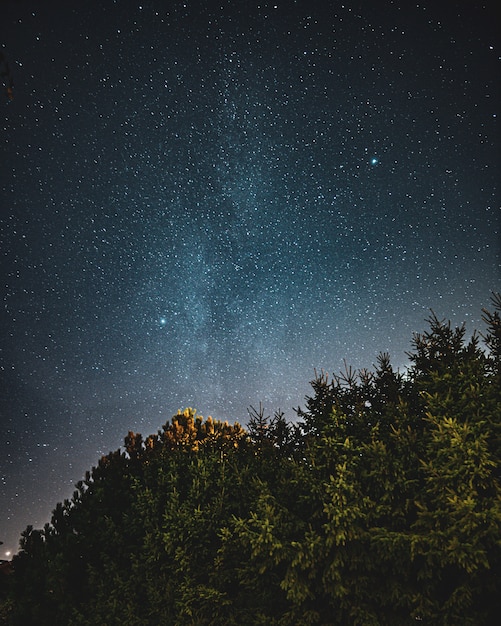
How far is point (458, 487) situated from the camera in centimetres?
531

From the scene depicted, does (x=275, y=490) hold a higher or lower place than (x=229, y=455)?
lower

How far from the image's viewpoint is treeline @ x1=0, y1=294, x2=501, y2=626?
548 centimetres

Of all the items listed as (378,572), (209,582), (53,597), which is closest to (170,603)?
(209,582)

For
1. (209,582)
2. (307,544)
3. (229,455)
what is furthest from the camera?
(229,455)

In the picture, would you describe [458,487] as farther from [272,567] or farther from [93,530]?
[93,530]

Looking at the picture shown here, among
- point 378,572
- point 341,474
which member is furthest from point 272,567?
point 341,474

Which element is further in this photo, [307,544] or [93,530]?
[93,530]

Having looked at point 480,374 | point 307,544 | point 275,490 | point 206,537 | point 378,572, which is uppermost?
point 480,374

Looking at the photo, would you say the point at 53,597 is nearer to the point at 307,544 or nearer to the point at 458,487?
the point at 307,544

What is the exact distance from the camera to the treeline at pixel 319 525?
5484 millimetres

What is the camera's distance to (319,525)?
21.6 feet

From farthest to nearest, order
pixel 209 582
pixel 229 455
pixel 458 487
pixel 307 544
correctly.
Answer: pixel 229 455
pixel 209 582
pixel 307 544
pixel 458 487

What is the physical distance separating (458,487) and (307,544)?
2.29 m

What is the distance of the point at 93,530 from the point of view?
29.6 ft
